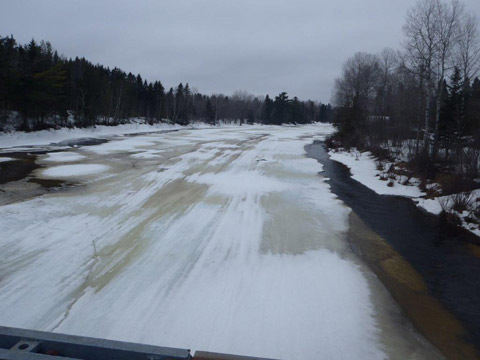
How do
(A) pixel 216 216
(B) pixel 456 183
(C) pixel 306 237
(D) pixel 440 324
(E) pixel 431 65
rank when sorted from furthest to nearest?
(E) pixel 431 65, (B) pixel 456 183, (A) pixel 216 216, (C) pixel 306 237, (D) pixel 440 324

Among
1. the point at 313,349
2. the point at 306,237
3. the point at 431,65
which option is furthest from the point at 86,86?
the point at 313,349

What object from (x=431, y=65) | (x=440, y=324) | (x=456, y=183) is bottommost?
(x=440, y=324)

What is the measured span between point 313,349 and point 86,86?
52259 millimetres

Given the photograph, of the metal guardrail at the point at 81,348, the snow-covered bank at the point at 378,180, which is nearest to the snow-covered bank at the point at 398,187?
the snow-covered bank at the point at 378,180

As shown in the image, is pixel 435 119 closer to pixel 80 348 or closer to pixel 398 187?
pixel 398 187

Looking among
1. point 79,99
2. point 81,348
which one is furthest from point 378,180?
point 79,99

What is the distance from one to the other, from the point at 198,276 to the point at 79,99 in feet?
170

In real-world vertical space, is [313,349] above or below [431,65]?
below

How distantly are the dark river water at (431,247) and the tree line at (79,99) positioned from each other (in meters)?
30.9

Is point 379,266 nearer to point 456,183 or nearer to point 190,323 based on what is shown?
point 190,323

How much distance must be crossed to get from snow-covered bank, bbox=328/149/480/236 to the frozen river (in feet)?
11.7

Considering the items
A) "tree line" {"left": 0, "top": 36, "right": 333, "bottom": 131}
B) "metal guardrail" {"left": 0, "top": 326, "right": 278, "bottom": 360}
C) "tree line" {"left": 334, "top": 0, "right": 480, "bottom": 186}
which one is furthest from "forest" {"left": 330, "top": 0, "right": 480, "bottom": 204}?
"tree line" {"left": 0, "top": 36, "right": 333, "bottom": 131}

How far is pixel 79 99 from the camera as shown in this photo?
48.1 meters

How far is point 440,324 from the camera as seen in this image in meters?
4.58
